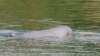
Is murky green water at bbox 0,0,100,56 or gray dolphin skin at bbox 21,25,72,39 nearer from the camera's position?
murky green water at bbox 0,0,100,56

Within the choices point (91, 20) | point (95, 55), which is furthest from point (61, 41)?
point (91, 20)

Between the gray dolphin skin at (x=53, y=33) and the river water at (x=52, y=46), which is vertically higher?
the gray dolphin skin at (x=53, y=33)

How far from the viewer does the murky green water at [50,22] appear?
2.96 meters

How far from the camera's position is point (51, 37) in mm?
3248

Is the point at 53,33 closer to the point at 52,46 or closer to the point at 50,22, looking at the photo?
the point at 52,46

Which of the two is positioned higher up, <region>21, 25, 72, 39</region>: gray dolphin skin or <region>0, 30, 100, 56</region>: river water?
<region>21, 25, 72, 39</region>: gray dolphin skin

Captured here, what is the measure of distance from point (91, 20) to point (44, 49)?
0.88m

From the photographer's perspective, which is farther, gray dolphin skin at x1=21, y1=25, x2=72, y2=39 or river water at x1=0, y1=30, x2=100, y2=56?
gray dolphin skin at x1=21, y1=25, x2=72, y2=39

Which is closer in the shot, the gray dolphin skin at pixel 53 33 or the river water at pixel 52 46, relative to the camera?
the river water at pixel 52 46

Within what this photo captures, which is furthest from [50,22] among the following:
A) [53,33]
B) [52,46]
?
[52,46]

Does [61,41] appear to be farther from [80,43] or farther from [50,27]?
[50,27]

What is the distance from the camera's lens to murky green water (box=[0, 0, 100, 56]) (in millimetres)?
2957

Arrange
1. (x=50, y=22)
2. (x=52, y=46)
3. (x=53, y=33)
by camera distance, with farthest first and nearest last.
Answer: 1. (x=50, y=22)
2. (x=53, y=33)
3. (x=52, y=46)

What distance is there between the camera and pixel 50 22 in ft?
12.0
